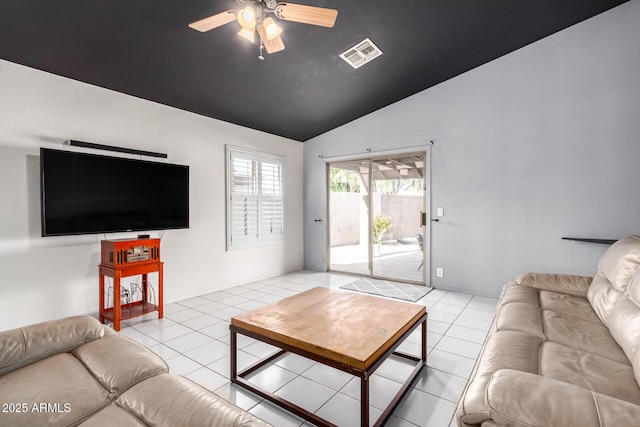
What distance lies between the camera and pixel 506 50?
3797mm

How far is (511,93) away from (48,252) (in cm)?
542

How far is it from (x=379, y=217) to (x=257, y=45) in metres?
3.17

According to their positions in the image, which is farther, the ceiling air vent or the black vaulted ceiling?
the ceiling air vent

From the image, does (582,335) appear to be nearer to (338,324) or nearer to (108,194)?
(338,324)

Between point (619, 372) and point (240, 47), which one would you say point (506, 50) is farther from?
point (619, 372)

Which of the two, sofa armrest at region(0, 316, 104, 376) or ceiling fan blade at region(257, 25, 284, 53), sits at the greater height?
ceiling fan blade at region(257, 25, 284, 53)

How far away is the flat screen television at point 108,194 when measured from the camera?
8.87ft

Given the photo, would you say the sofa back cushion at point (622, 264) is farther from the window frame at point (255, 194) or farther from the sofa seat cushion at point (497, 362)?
the window frame at point (255, 194)

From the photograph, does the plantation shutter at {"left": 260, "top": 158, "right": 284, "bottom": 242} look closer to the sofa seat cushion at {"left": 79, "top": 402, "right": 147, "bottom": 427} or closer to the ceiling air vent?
the ceiling air vent

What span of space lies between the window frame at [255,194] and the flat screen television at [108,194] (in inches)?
32.3

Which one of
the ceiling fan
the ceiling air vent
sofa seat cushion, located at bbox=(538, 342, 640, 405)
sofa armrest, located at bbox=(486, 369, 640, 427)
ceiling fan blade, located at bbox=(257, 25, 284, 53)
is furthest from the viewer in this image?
the ceiling air vent

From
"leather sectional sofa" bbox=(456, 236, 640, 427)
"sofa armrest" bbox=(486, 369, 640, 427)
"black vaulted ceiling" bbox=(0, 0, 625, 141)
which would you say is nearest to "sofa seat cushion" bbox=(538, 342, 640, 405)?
"leather sectional sofa" bbox=(456, 236, 640, 427)

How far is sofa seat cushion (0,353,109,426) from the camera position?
3.26 ft

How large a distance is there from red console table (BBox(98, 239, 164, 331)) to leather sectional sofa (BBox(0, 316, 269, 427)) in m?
1.54
